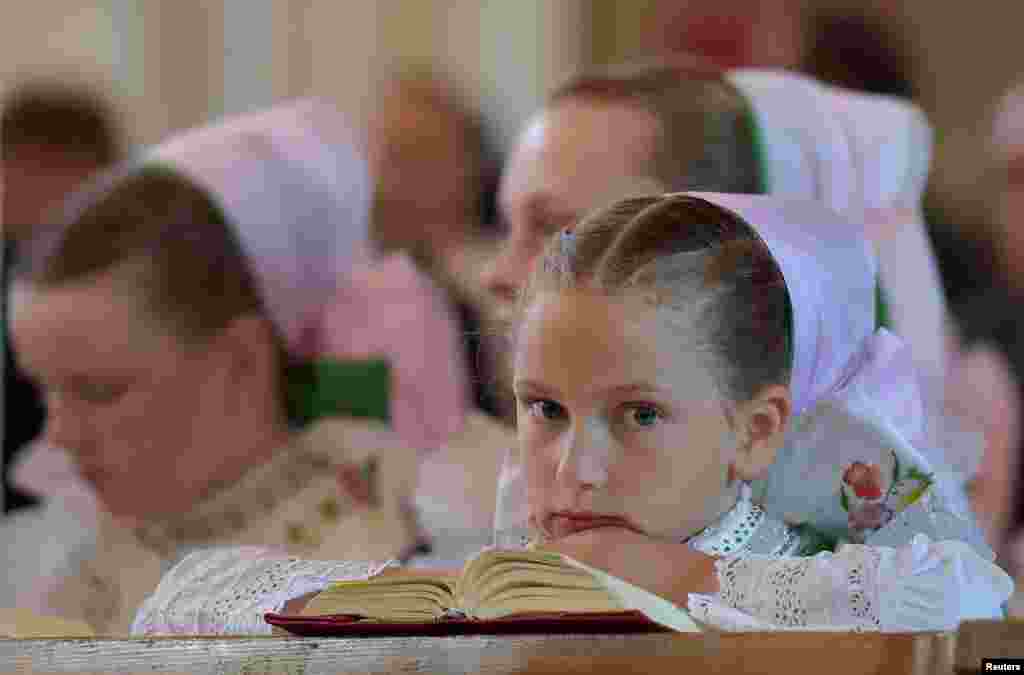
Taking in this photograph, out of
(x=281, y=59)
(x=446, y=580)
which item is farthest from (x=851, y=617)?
(x=281, y=59)

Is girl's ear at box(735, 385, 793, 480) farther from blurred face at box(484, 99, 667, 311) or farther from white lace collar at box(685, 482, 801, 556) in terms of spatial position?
blurred face at box(484, 99, 667, 311)

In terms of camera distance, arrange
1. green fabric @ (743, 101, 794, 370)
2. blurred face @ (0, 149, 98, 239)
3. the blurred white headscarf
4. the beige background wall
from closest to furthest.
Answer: green fabric @ (743, 101, 794, 370) < the blurred white headscarf < blurred face @ (0, 149, 98, 239) < the beige background wall

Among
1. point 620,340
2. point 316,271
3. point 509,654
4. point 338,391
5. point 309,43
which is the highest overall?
point 620,340

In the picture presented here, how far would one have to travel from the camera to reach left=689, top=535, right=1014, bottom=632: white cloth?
1677 mm

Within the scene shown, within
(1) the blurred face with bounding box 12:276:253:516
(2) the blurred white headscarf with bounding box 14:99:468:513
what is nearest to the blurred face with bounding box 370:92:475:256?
(2) the blurred white headscarf with bounding box 14:99:468:513

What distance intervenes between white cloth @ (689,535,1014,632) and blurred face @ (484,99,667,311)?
0.88m

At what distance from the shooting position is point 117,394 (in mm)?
3115

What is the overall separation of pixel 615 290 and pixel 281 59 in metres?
3.90

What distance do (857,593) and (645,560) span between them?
0.18 metres

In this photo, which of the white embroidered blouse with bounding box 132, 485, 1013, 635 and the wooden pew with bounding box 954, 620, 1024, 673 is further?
the white embroidered blouse with bounding box 132, 485, 1013, 635

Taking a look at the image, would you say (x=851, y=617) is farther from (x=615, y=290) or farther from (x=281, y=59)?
(x=281, y=59)

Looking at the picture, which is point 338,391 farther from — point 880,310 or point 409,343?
point 880,310

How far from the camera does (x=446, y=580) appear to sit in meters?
1.71

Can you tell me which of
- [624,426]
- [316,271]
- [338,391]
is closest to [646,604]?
[624,426]
